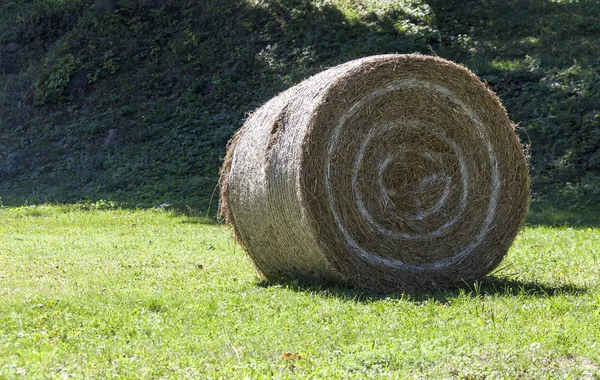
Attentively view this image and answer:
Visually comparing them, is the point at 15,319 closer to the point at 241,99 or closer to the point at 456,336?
the point at 456,336

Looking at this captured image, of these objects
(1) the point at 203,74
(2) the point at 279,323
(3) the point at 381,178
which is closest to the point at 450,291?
(3) the point at 381,178

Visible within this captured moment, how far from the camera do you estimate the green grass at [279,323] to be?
18.6 feet

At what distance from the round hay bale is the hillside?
8.01m

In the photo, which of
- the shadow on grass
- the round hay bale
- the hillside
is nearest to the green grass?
the shadow on grass

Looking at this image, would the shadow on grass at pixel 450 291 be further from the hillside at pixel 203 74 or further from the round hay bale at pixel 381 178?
the hillside at pixel 203 74

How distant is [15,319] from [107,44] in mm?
19222

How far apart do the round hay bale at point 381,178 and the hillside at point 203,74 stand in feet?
26.3

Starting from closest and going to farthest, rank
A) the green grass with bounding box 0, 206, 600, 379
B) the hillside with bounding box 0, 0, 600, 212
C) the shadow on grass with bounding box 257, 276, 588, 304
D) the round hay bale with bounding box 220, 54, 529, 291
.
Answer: the green grass with bounding box 0, 206, 600, 379 < the shadow on grass with bounding box 257, 276, 588, 304 < the round hay bale with bounding box 220, 54, 529, 291 < the hillside with bounding box 0, 0, 600, 212

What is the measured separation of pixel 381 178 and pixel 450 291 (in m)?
1.27

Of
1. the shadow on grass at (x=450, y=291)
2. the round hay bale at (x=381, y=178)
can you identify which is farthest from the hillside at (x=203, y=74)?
the shadow on grass at (x=450, y=291)

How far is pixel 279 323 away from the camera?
22.4 ft

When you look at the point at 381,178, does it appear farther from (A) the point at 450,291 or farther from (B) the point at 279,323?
(B) the point at 279,323

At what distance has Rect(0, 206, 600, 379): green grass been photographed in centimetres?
566

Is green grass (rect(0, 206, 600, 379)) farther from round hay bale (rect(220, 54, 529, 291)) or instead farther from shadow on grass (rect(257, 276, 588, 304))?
round hay bale (rect(220, 54, 529, 291))
